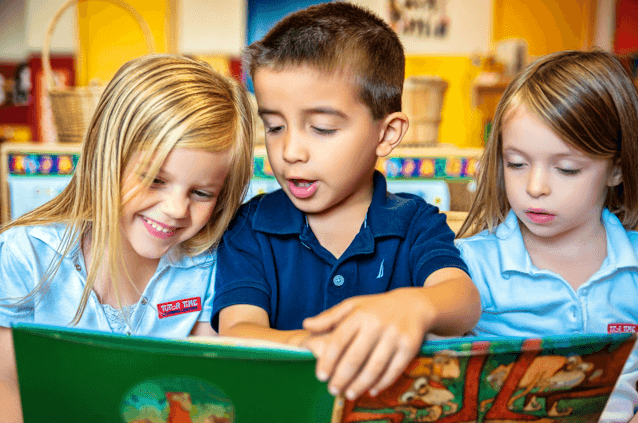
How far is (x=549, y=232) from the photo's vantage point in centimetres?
89

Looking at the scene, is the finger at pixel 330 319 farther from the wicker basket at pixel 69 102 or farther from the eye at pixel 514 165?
the wicker basket at pixel 69 102

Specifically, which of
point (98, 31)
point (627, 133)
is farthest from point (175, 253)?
point (98, 31)

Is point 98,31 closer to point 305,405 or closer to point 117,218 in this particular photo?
point 117,218

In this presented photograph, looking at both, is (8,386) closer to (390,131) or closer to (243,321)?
(243,321)

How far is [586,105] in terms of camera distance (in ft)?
2.72

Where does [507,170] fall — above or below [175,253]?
above

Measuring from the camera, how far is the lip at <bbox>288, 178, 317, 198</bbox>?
818 millimetres

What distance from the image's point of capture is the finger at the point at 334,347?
0.41 metres

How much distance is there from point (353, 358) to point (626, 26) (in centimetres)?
461

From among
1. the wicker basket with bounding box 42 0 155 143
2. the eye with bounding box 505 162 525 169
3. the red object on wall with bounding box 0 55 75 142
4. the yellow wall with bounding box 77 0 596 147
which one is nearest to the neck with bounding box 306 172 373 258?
the eye with bounding box 505 162 525 169

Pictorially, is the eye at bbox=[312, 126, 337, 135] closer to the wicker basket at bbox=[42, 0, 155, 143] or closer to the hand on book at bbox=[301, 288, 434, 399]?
the hand on book at bbox=[301, 288, 434, 399]

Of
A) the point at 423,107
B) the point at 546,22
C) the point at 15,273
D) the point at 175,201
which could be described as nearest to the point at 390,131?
the point at 175,201

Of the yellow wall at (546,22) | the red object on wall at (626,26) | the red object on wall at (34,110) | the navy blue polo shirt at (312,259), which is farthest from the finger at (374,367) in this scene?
the red object on wall at (34,110)

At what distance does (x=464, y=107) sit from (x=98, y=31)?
3234mm
